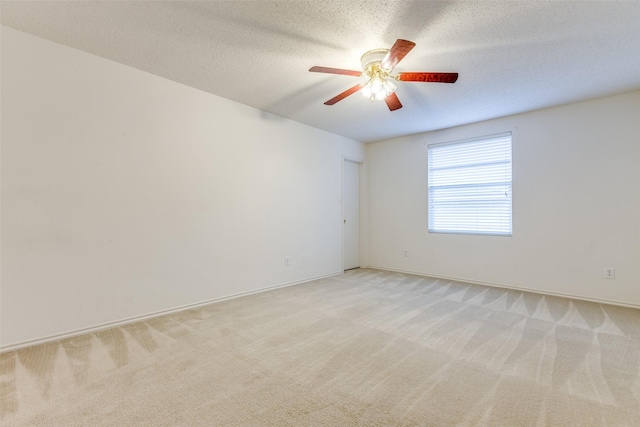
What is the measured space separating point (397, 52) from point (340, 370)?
2.26 metres

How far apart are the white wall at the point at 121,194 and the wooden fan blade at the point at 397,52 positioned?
2.22 m

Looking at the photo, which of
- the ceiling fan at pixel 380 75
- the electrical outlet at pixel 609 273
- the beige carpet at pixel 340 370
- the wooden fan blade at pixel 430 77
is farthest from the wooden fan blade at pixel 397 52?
the electrical outlet at pixel 609 273

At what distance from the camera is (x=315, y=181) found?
4.66 metres

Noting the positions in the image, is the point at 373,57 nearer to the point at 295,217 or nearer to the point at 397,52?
the point at 397,52

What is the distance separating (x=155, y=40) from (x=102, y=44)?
504 millimetres

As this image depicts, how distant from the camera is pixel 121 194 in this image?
8.94 ft

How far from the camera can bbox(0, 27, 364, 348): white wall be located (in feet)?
7.39

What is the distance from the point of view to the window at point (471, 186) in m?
4.15

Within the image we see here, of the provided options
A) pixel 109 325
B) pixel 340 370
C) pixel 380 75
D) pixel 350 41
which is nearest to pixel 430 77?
pixel 380 75

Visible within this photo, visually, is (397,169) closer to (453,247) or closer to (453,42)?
(453,247)

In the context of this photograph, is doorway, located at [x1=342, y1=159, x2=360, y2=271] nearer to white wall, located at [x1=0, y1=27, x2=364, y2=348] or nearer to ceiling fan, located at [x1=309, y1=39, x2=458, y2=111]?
white wall, located at [x1=0, y1=27, x2=364, y2=348]

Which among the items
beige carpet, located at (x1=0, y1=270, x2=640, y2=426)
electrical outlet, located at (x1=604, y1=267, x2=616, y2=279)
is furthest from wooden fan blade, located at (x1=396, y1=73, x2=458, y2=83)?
electrical outlet, located at (x1=604, y1=267, x2=616, y2=279)

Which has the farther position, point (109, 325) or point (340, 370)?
point (109, 325)

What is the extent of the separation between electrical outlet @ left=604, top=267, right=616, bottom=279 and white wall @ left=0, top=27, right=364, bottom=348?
4.10 meters
